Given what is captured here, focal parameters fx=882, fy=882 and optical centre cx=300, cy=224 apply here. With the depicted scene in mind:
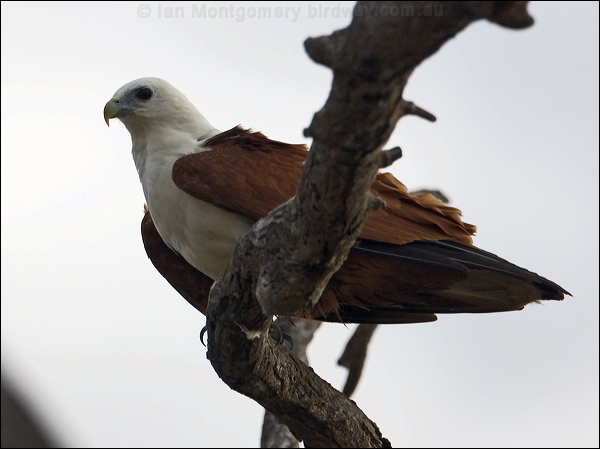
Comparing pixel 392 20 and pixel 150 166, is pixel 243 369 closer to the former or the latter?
pixel 150 166

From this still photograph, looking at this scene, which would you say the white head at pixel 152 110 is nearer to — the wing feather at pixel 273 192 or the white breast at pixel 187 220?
the white breast at pixel 187 220

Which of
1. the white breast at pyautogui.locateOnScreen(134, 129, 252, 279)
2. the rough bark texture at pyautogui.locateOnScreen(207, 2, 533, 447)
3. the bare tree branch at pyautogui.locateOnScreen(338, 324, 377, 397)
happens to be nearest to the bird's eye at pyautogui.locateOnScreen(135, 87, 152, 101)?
the white breast at pyautogui.locateOnScreen(134, 129, 252, 279)

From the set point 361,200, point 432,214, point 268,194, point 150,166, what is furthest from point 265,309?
point 150,166

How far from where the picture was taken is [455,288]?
3.97m

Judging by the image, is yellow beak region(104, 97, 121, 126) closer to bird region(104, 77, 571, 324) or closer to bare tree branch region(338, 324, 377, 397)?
bird region(104, 77, 571, 324)

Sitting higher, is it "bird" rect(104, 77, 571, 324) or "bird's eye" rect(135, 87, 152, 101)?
"bird's eye" rect(135, 87, 152, 101)

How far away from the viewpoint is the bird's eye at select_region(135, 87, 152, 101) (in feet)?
15.1

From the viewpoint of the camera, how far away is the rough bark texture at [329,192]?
7.17 feet

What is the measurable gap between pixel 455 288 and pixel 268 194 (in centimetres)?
94

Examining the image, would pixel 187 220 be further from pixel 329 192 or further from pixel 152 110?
pixel 329 192

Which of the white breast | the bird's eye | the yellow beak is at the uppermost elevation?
the bird's eye

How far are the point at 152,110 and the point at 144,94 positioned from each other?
0.14 m

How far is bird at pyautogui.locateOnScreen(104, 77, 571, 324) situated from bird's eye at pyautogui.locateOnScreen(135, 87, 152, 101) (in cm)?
15

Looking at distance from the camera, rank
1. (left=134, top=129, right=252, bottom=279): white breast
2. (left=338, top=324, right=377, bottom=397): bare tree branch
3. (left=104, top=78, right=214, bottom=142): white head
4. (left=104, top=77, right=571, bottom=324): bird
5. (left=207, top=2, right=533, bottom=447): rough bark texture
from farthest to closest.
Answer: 1. (left=338, top=324, right=377, bottom=397): bare tree branch
2. (left=104, top=78, right=214, bottom=142): white head
3. (left=134, top=129, right=252, bottom=279): white breast
4. (left=104, top=77, right=571, bottom=324): bird
5. (left=207, top=2, right=533, bottom=447): rough bark texture
